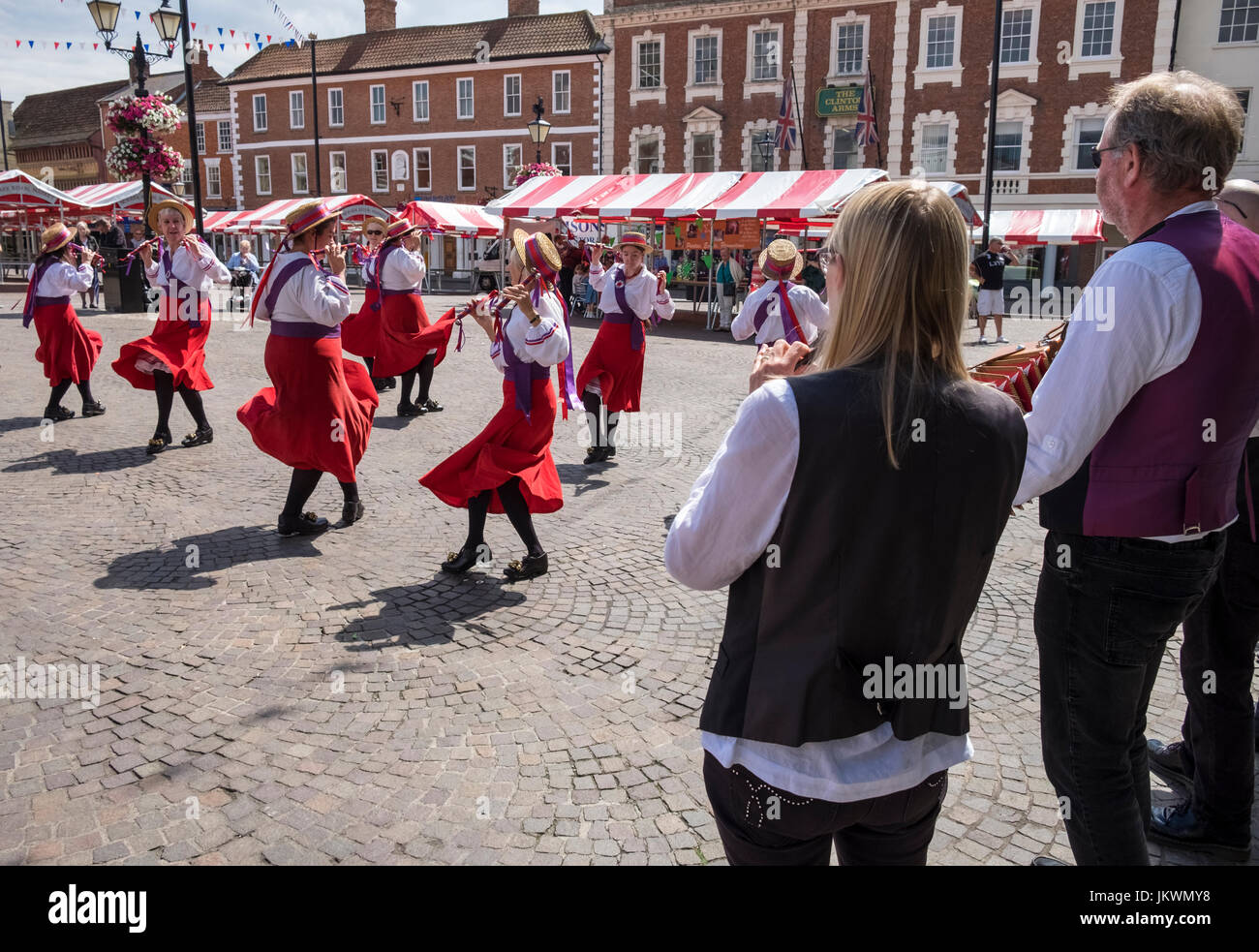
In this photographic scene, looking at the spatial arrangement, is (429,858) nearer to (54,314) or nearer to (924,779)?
(924,779)

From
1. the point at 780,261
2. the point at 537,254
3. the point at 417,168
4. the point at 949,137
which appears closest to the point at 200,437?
the point at 537,254

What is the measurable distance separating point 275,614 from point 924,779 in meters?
3.83

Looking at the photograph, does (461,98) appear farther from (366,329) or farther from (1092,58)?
(366,329)

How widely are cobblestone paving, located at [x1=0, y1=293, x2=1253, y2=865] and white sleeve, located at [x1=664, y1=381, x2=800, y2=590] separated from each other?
5.20 feet

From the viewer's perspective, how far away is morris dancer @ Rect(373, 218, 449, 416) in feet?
32.9

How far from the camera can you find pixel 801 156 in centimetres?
3278

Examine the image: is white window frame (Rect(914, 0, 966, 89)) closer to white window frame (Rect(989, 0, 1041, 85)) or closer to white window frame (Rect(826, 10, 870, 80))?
white window frame (Rect(989, 0, 1041, 85))

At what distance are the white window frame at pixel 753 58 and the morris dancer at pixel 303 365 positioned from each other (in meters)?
31.2

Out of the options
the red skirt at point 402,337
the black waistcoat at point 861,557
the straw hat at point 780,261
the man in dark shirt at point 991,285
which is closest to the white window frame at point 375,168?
the man in dark shirt at point 991,285

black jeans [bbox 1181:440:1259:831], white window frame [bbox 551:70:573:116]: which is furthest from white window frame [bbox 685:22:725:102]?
black jeans [bbox 1181:440:1259:831]

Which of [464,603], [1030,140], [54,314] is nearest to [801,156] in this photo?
[1030,140]

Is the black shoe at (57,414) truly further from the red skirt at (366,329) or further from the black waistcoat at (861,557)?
the black waistcoat at (861,557)

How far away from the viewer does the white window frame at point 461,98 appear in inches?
1618

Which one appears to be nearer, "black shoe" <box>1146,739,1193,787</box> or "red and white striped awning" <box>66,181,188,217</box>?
"black shoe" <box>1146,739,1193,787</box>
